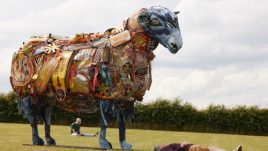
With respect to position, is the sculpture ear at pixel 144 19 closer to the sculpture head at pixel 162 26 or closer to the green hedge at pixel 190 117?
the sculpture head at pixel 162 26

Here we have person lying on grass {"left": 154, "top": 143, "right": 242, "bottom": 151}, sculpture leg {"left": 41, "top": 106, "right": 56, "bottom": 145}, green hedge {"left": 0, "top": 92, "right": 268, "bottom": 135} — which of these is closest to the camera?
person lying on grass {"left": 154, "top": 143, "right": 242, "bottom": 151}

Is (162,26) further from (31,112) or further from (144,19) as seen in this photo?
(31,112)

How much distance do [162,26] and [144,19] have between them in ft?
1.43

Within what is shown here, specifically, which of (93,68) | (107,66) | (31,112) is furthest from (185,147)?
(31,112)

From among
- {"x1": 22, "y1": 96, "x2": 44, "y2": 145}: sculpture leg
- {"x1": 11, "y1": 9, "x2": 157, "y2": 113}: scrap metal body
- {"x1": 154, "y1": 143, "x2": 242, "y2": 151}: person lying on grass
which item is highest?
{"x1": 11, "y1": 9, "x2": 157, "y2": 113}: scrap metal body

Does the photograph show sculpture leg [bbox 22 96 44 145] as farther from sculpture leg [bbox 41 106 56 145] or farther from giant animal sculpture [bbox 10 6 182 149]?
giant animal sculpture [bbox 10 6 182 149]

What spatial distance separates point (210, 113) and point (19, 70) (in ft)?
90.3

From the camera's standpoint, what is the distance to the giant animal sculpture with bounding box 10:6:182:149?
11984 millimetres

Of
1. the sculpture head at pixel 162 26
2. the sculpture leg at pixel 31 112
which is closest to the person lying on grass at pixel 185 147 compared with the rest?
the sculpture head at pixel 162 26

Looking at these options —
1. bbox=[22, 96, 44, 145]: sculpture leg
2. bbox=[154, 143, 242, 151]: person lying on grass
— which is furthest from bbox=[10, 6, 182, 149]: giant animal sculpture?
bbox=[154, 143, 242, 151]: person lying on grass

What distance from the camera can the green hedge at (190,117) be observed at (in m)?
38.6

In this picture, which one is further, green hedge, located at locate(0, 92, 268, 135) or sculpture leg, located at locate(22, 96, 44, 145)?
green hedge, located at locate(0, 92, 268, 135)

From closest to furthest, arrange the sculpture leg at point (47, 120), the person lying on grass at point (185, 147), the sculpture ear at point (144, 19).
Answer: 1. the person lying on grass at point (185, 147)
2. the sculpture ear at point (144, 19)
3. the sculpture leg at point (47, 120)

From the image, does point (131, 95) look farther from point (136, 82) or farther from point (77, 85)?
point (77, 85)
